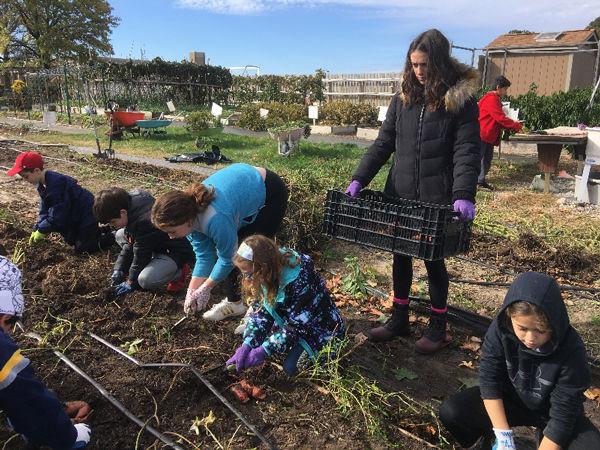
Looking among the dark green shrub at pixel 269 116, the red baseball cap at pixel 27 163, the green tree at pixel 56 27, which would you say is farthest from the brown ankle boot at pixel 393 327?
the green tree at pixel 56 27

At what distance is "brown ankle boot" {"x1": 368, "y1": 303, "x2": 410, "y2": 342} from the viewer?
135 inches

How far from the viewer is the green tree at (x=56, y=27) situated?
31859mm

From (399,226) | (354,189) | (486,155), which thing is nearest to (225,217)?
(354,189)

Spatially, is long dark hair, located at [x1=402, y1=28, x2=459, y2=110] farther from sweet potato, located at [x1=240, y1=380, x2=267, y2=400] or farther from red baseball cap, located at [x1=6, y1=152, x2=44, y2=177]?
red baseball cap, located at [x1=6, y1=152, x2=44, y2=177]

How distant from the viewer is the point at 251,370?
9.95ft

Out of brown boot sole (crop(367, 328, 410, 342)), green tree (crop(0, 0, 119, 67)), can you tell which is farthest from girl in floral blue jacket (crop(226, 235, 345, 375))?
green tree (crop(0, 0, 119, 67))

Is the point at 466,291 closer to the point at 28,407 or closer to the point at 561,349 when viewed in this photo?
the point at 561,349

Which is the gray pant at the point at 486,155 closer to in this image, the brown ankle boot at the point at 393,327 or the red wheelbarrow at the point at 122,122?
the brown ankle boot at the point at 393,327

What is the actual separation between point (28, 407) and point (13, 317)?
37 centimetres

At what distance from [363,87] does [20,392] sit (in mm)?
19694

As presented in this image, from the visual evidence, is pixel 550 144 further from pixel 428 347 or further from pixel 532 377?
pixel 532 377

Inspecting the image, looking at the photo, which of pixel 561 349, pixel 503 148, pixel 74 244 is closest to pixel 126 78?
pixel 503 148

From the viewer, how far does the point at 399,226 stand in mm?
2824

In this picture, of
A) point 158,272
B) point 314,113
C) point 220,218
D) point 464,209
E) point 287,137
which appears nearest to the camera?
point 464,209
